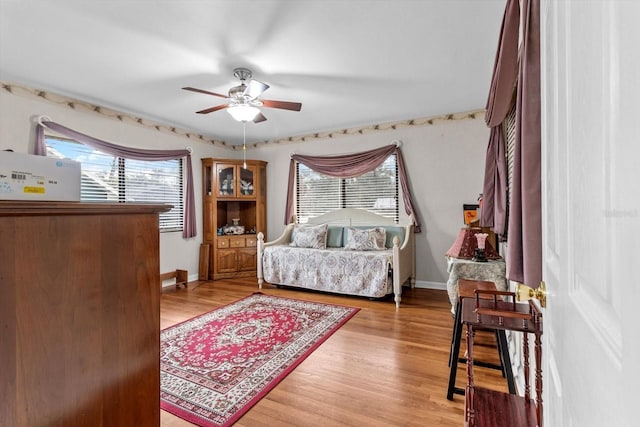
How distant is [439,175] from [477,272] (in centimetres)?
210

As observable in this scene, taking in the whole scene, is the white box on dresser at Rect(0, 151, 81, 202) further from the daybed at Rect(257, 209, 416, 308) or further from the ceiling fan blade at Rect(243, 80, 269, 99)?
the daybed at Rect(257, 209, 416, 308)

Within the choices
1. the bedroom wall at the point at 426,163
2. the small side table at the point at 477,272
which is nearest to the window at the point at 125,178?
the bedroom wall at the point at 426,163

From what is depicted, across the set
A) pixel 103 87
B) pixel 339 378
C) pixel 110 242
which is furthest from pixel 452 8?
pixel 103 87

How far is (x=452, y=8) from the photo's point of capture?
1.96m

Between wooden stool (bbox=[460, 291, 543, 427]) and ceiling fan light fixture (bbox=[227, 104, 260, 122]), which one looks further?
ceiling fan light fixture (bbox=[227, 104, 260, 122])

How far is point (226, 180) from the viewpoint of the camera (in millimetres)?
5098

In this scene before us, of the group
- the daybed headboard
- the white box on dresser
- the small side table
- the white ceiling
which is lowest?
the small side table

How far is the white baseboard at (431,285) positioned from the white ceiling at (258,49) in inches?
97.1

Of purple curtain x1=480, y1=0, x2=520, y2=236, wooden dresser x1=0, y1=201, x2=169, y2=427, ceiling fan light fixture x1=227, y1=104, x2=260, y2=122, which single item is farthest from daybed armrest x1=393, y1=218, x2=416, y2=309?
wooden dresser x1=0, y1=201, x2=169, y2=427

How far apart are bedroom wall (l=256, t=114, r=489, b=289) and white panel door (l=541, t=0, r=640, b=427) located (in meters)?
3.68

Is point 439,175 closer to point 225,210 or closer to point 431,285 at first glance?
point 431,285

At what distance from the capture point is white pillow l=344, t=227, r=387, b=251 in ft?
13.7

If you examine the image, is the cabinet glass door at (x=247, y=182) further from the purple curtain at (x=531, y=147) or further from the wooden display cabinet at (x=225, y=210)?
the purple curtain at (x=531, y=147)

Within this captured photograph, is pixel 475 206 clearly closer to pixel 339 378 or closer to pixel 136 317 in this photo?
pixel 339 378
